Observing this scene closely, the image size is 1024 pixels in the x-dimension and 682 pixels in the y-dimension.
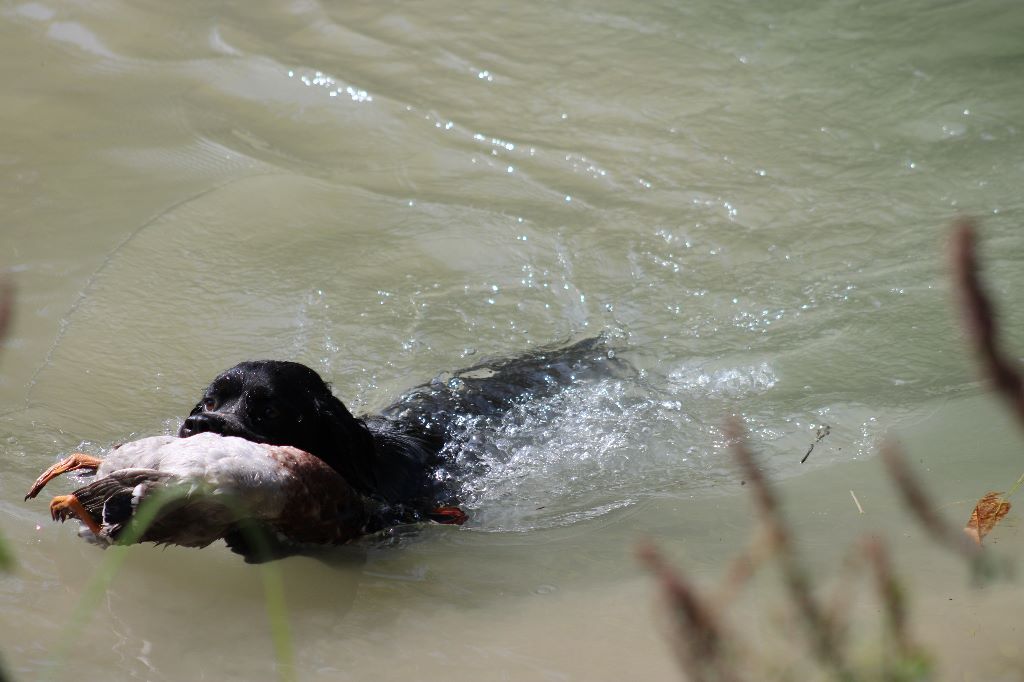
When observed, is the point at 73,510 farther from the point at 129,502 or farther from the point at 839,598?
the point at 839,598

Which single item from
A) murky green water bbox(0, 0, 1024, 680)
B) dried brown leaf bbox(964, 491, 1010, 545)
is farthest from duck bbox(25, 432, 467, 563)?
dried brown leaf bbox(964, 491, 1010, 545)

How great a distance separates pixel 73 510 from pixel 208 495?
34cm

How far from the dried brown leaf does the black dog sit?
2.12m

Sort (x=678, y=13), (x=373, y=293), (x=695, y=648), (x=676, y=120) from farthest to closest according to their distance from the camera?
(x=678, y=13), (x=676, y=120), (x=373, y=293), (x=695, y=648)

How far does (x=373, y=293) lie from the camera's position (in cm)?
607

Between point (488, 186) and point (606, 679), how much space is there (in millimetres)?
4496

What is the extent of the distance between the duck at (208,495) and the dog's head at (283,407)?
1.17 feet

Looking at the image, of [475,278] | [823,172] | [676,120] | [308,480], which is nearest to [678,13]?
[676,120]

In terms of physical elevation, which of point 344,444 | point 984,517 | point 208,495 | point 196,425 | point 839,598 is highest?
point 839,598

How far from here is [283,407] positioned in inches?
153

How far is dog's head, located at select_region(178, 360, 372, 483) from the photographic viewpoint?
3844mm

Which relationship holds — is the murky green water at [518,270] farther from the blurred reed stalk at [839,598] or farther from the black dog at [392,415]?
the blurred reed stalk at [839,598]

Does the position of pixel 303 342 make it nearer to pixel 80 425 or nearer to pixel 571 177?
pixel 80 425

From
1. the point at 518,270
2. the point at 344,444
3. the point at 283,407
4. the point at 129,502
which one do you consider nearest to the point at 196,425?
the point at 283,407
